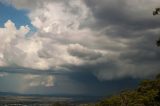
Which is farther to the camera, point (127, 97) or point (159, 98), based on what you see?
point (127, 97)

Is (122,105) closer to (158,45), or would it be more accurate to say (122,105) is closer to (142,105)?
(142,105)

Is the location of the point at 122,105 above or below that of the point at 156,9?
below

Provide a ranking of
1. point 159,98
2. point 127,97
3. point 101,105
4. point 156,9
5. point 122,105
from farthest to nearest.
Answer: point 101,105 < point 127,97 < point 122,105 < point 159,98 < point 156,9

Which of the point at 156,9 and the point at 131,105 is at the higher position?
the point at 156,9

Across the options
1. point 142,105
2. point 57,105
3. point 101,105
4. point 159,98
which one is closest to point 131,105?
point 142,105

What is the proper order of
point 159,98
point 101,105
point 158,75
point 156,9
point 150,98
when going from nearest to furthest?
point 156,9
point 158,75
point 159,98
point 150,98
point 101,105

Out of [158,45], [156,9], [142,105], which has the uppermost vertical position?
[156,9]

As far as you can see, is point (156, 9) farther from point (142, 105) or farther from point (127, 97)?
point (127, 97)

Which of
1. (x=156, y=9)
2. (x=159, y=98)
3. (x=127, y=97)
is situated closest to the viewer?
(x=156, y=9)

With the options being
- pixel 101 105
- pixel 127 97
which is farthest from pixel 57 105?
pixel 127 97
